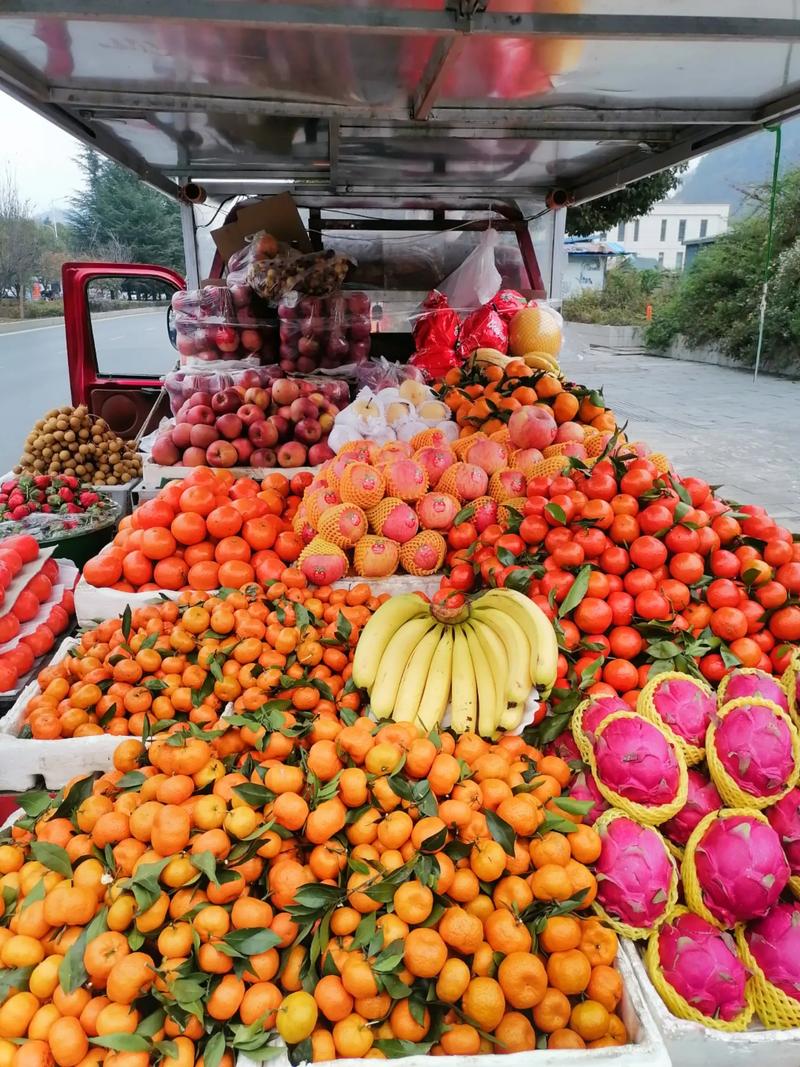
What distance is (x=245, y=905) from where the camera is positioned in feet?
4.61

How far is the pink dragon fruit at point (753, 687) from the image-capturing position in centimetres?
188

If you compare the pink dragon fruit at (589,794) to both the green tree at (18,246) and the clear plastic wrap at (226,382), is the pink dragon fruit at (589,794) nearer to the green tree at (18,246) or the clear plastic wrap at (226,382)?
the clear plastic wrap at (226,382)

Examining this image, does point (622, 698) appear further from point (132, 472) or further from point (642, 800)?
point (132, 472)

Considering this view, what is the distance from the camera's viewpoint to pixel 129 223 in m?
41.7

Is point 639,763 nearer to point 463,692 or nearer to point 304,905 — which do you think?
point 463,692

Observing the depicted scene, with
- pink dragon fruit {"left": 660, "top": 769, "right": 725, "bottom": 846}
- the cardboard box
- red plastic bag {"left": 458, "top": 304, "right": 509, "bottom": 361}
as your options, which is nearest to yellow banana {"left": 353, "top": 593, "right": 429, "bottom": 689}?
pink dragon fruit {"left": 660, "top": 769, "right": 725, "bottom": 846}

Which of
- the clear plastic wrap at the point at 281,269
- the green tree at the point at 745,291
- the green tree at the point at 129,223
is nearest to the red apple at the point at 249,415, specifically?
the clear plastic wrap at the point at 281,269

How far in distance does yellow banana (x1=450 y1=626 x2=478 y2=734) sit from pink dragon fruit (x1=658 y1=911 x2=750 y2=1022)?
683mm

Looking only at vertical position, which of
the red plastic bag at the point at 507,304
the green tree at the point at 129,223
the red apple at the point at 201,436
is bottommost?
the red apple at the point at 201,436

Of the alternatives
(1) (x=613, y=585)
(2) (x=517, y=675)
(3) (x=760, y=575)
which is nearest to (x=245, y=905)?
(2) (x=517, y=675)

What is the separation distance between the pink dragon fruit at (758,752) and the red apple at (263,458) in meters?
2.64

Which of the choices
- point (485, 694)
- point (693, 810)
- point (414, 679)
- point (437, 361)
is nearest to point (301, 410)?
point (437, 361)

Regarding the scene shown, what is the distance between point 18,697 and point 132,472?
3012 millimetres

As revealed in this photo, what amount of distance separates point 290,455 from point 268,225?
91.8 inches
